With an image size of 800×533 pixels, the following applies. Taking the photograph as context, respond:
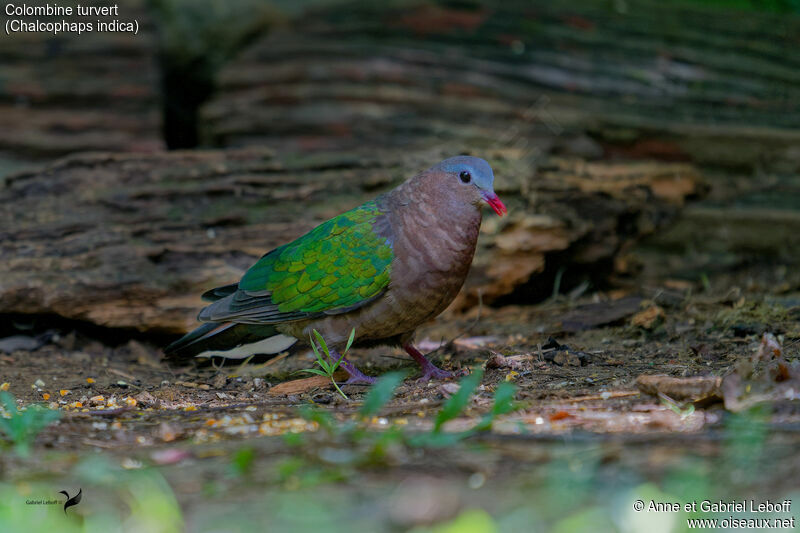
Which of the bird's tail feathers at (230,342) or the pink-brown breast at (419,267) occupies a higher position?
the pink-brown breast at (419,267)

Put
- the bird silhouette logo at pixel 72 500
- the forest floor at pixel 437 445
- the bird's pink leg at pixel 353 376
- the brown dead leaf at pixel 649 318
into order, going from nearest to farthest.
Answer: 1. the forest floor at pixel 437 445
2. the bird silhouette logo at pixel 72 500
3. the bird's pink leg at pixel 353 376
4. the brown dead leaf at pixel 649 318

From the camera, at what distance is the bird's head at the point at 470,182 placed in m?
4.02

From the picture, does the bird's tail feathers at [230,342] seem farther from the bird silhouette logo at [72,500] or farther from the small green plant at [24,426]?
the bird silhouette logo at [72,500]

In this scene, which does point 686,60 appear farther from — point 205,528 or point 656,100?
point 205,528

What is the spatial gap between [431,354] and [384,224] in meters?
0.87

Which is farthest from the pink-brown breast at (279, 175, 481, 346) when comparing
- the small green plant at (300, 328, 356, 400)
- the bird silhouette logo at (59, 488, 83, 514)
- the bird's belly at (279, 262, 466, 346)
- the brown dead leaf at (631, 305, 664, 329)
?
the bird silhouette logo at (59, 488, 83, 514)

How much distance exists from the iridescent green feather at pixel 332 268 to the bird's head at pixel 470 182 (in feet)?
1.29

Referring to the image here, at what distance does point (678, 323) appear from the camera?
468cm

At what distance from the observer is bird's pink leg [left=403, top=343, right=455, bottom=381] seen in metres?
4.02

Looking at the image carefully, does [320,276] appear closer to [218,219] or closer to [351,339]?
[351,339]

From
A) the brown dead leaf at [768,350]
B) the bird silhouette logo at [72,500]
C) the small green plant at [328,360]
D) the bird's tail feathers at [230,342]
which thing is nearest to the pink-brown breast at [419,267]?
the small green plant at [328,360]

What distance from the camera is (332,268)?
4035 millimetres

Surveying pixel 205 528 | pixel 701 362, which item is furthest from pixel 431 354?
pixel 205 528

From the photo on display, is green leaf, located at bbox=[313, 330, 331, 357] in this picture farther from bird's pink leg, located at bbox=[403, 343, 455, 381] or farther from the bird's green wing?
bird's pink leg, located at bbox=[403, 343, 455, 381]
